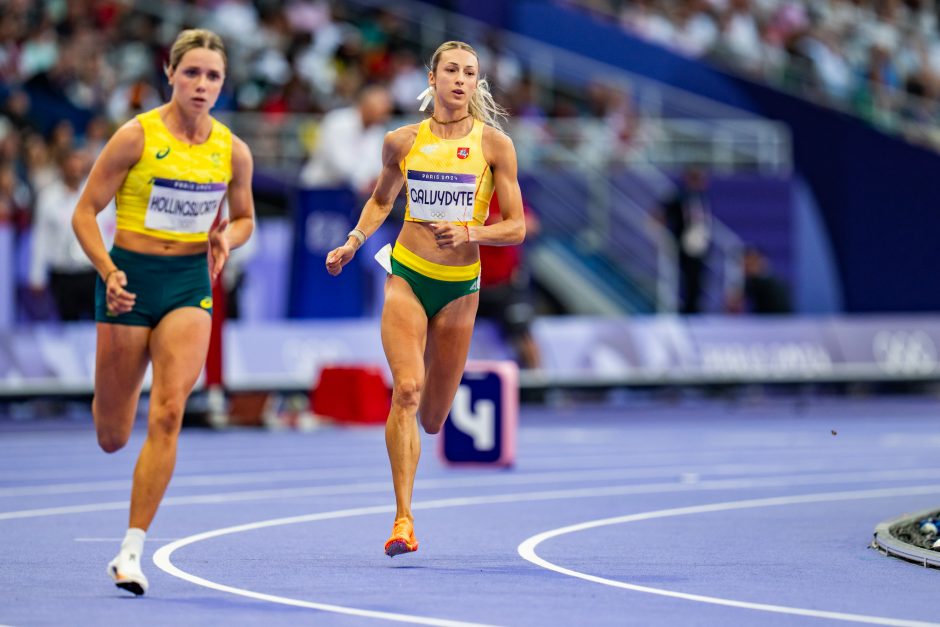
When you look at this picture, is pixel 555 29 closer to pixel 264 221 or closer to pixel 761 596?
pixel 264 221

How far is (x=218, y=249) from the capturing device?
815 centimetres

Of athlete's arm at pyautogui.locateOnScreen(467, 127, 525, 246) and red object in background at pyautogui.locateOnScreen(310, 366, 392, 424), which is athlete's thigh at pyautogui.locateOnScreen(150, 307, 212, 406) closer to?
athlete's arm at pyautogui.locateOnScreen(467, 127, 525, 246)

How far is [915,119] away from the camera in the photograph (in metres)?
27.5

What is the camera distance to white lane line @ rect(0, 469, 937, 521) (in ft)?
37.6

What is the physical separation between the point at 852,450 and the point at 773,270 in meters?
9.04

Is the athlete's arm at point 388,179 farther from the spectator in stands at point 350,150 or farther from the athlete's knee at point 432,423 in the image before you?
the spectator in stands at point 350,150

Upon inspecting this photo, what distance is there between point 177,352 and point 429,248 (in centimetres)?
176

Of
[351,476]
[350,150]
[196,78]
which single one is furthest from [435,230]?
[350,150]

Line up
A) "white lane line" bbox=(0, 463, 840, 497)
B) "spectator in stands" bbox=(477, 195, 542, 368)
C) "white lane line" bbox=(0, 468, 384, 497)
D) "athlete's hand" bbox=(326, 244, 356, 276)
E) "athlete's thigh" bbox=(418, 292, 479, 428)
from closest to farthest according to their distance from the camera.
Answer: "athlete's hand" bbox=(326, 244, 356, 276) → "athlete's thigh" bbox=(418, 292, 479, 428) → "white lane line" bbox=(0, 468, 384, 497) → "white lane line" bbox=(0, 463, 840, 497) → "spectator in stands" bbox=(477, 195, 542, 368)

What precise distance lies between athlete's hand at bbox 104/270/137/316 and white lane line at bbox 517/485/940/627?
2.38m

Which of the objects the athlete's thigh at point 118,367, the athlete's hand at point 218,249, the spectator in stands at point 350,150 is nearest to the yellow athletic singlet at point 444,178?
the athlete's hand at point 218,249

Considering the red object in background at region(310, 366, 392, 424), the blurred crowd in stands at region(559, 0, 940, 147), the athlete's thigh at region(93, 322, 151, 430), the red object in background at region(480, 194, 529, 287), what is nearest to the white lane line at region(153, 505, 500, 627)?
the athlete's thigh at region(93, 322, 151, 430)

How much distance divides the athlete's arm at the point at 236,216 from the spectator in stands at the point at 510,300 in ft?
37.6

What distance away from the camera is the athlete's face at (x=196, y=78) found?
25.9 ft
